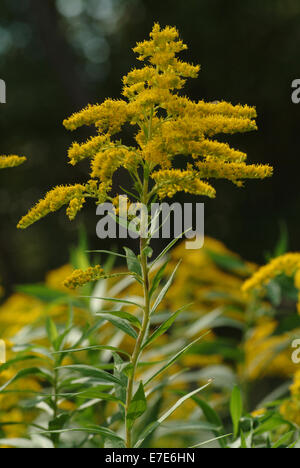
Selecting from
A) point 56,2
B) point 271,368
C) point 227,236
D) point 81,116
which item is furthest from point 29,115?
point 81,116

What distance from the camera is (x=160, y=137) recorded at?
1.02 meters

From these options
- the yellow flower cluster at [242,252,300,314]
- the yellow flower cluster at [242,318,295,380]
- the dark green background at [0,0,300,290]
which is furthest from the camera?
the dark green background at [0,0,300,290]

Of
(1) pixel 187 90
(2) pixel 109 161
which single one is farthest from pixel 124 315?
(1) pixel 187 90

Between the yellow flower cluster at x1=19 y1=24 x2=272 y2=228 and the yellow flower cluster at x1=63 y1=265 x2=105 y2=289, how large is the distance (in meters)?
0.11

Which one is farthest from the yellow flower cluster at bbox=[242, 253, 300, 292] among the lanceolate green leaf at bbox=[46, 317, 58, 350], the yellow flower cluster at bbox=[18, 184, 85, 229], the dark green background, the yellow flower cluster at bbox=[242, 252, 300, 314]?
the dark green background

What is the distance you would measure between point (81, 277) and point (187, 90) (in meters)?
4.83

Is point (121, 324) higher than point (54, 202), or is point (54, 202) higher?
point (54, 202)

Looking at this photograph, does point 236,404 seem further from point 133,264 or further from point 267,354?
point 267,354

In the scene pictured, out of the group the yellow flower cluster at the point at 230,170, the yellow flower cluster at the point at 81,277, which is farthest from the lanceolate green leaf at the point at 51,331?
the yellow flower cluster at the point at 230,170

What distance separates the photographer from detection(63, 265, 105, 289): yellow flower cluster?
3.12 ft

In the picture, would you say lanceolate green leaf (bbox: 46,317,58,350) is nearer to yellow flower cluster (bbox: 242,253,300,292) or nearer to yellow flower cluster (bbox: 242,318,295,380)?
yellow flower cluster (bbox: 242,253,300,292)

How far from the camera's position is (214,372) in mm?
2061

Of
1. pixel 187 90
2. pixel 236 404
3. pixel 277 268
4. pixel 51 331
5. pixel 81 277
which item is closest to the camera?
pixel 81 277
